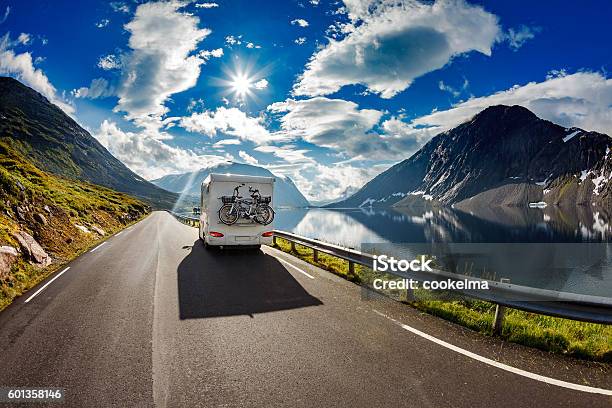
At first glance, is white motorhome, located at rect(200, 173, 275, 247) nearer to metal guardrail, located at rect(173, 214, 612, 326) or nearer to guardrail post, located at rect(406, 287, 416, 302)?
guardrail post, located at rect(406, 287, 416, 302)

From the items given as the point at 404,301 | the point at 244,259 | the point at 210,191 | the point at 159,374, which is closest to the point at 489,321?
the point at 404,301

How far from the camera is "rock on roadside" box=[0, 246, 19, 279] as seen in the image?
9879 millimetres

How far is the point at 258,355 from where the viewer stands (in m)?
5.09

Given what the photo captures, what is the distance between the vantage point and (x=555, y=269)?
3516cm

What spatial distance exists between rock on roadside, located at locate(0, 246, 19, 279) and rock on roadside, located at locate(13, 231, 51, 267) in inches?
36.9

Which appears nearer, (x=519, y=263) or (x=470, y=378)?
(x=470, y=378)

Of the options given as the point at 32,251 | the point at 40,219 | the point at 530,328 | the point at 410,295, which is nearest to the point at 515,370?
the point at 530,328

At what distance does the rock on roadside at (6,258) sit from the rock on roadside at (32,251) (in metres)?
0.94

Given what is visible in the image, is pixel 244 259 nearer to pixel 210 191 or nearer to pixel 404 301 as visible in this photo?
pixel 210 191

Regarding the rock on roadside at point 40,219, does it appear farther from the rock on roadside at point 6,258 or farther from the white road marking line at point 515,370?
the white road marking line at point 515,370

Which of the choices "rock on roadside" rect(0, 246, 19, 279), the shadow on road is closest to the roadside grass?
the shadow on road

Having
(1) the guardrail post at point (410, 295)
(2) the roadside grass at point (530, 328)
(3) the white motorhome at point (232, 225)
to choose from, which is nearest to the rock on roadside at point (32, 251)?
(3) the white motorhome at point (232, 225)

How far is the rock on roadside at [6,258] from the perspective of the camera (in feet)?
32.4

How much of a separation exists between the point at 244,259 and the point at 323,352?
916 cm
